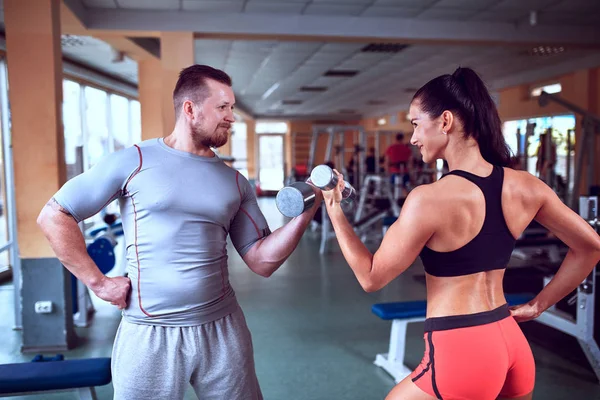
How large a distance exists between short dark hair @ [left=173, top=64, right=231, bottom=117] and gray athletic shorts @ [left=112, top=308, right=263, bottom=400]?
1.81 feet

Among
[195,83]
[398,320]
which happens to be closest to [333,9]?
[398,320]

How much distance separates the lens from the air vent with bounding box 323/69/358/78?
7738 mm

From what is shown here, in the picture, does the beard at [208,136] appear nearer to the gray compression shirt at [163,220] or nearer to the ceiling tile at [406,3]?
the gray compression shirt at [163,220]

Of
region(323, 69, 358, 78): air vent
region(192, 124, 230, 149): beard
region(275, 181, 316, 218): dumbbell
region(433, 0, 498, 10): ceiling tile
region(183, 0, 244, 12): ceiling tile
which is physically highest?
region(323, 69, 358, 78): air vent

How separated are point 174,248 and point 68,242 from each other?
25 centimetres

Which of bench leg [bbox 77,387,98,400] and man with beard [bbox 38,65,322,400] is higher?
man with beard [bbox 38,65,322,400]

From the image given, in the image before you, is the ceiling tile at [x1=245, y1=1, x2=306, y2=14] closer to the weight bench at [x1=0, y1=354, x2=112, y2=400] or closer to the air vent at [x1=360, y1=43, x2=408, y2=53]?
the air vent at [x1=360, y1=43, x2=408, y2=53]

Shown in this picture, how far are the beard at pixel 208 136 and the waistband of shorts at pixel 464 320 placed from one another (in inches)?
25.9

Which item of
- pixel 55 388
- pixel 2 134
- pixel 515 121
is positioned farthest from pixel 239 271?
pixel 515 121

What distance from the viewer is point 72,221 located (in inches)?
47.9

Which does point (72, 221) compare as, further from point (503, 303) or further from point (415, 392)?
point (503, 303)

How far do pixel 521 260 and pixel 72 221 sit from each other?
495 centimetres

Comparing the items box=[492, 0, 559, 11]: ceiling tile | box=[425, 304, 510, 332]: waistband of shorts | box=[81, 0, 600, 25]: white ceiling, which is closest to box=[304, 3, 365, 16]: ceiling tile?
box=[81, 0, 600, 25]: white ceiling

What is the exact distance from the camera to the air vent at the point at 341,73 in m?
7.74
